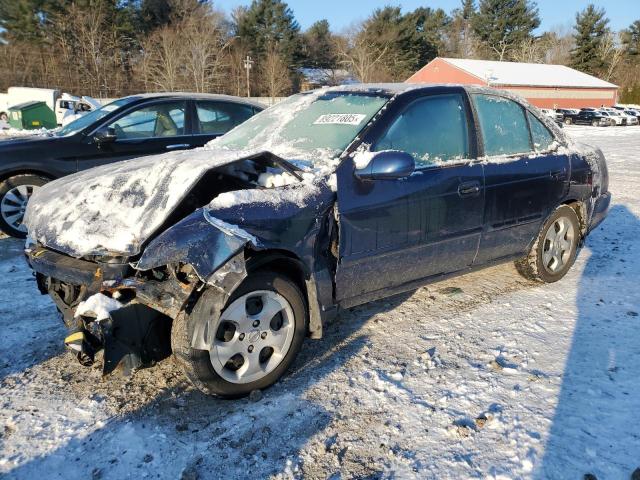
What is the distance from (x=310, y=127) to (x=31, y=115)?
23.8m

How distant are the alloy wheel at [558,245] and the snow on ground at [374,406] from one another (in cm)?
62

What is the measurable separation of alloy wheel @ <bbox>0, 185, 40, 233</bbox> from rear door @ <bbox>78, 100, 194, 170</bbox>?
652mm

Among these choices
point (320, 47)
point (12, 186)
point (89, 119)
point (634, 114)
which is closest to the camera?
point (12, 186)

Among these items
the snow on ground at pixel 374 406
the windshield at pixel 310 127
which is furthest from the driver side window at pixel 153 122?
the snow on ground at pixel 374 406

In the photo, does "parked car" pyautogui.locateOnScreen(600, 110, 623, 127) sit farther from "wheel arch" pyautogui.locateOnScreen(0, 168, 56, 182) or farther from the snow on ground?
"wheel arch" pyautogui.locateOnScreen(0, 168, 56, 182)

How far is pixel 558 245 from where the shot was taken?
14.7ft

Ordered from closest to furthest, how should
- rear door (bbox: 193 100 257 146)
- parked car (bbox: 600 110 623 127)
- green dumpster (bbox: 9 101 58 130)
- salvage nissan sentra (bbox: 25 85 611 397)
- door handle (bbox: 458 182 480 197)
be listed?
salvage nissan sentra (bbox: 25 85 611 397), door handle (bbox: 458 182 480 197), rear door (bbox: 193 100 257 146), green dumpster (bbox: 9 101 58 130), parked car (bbox: 600 110 623 127)

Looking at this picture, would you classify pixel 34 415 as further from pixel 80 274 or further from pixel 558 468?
pixel 558 468

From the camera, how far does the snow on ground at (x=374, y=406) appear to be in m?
2.24

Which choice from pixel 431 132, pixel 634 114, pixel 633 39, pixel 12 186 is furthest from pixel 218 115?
pixel 633 39

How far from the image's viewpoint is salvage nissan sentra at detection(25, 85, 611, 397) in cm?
247

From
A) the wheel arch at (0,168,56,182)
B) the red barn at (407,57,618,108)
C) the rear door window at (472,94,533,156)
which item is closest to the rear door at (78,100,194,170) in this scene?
the wheel arch at (0,168,56,182)

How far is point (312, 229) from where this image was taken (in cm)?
280

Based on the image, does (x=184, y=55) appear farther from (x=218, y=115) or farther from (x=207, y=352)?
(x=207, y=352)
